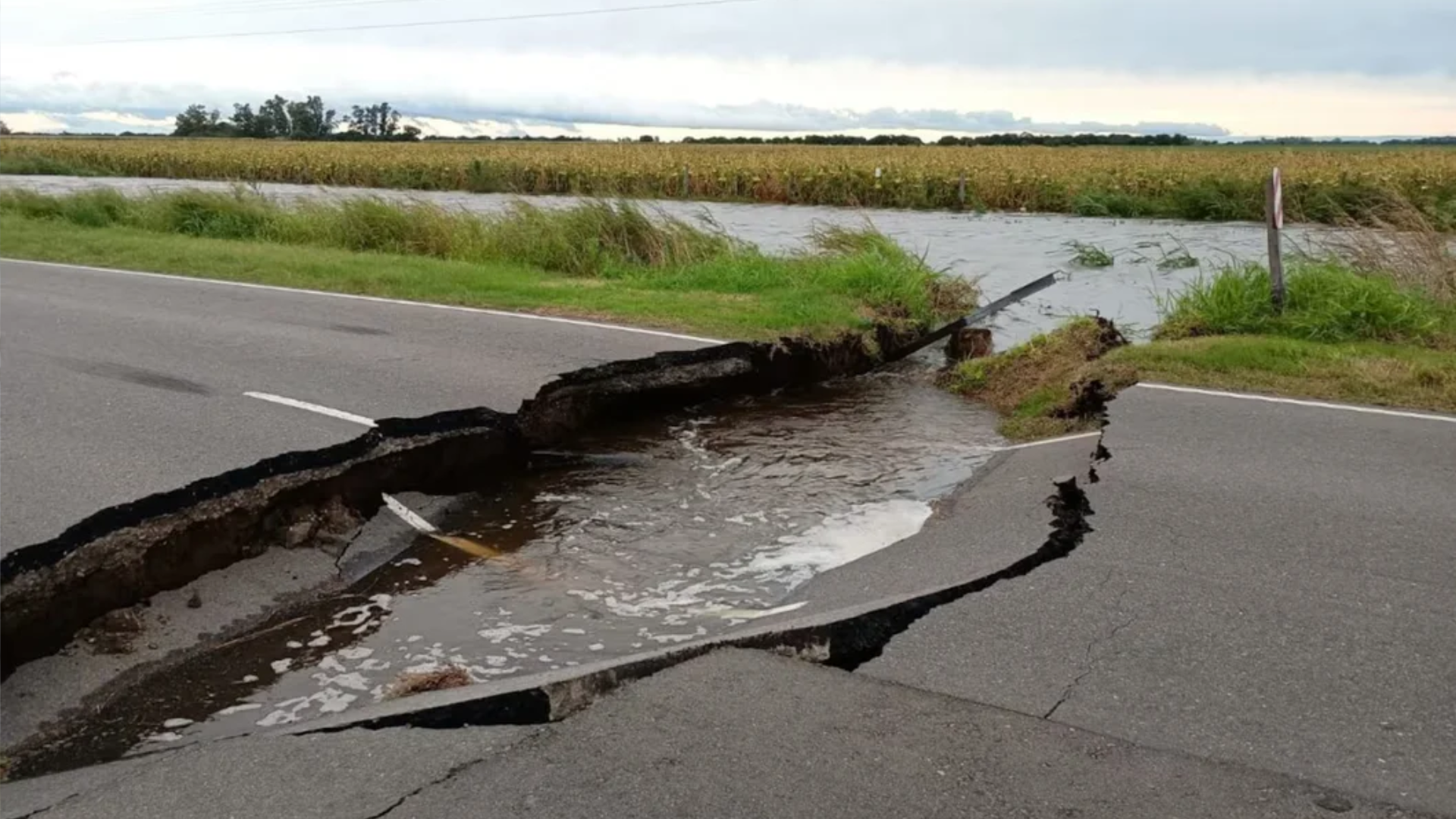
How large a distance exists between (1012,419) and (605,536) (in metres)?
4.00

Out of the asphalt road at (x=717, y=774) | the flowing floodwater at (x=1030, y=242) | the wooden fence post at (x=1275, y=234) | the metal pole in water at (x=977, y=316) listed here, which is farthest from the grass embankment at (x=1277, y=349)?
the asphalt road at (x=717, y=774)

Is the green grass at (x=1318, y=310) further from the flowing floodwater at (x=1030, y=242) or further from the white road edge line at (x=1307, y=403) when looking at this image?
the white road edge line at (x=1307, y=403)

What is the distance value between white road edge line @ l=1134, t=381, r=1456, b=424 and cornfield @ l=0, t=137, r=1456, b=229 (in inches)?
608

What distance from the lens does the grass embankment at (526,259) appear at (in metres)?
12.1

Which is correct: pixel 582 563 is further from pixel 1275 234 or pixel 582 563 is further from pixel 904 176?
pixel 904 176

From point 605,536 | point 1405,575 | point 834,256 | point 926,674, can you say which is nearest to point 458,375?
point 605,536

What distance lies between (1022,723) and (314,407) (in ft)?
17.6

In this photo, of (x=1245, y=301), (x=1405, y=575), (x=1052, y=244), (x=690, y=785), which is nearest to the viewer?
(x=690, y=785)

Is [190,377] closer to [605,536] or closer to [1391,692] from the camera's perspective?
[605,536]

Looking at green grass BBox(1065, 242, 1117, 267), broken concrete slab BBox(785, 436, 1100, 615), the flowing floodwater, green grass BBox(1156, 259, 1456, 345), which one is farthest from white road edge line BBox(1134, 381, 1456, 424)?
green grass BBox(1065, 242, 1117, 267)

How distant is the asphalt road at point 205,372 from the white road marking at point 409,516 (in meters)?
0.55

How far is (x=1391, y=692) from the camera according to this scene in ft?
13.2

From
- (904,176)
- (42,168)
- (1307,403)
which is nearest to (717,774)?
(1307,403)

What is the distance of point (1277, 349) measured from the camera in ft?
31.9
